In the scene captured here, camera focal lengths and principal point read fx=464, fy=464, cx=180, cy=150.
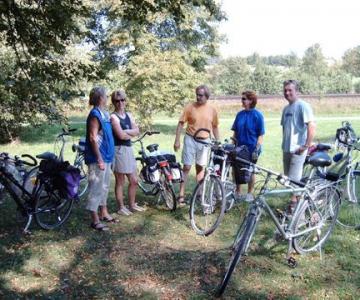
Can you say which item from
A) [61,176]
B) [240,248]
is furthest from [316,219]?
[61,176]

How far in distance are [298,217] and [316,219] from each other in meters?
0.37

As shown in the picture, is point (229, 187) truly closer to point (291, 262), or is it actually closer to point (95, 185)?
point (291, 262)

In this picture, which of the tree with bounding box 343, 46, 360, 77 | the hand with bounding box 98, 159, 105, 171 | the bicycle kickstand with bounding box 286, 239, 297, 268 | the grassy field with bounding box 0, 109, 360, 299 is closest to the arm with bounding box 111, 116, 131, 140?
the hand with bounding box 98, 159, 105, 171

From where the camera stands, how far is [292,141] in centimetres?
593

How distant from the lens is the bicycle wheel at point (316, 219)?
4.89m

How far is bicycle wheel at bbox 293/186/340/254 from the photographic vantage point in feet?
16.0

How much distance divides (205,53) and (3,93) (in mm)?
17660

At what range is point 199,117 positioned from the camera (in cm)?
665

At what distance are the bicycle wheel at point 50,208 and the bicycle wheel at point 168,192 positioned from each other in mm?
1371

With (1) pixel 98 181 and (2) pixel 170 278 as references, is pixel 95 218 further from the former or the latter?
(2) pixel 170 278

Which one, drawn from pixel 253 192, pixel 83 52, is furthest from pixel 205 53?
pixel 253 192

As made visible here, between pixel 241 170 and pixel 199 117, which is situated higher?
pixel 199 117

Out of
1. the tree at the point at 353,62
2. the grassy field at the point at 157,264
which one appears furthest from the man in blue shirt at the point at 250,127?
the tree at the point at 353,62

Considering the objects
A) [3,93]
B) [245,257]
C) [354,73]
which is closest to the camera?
[245,257]
